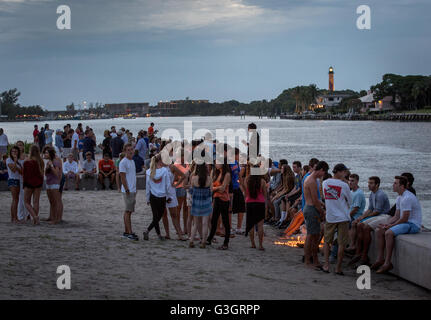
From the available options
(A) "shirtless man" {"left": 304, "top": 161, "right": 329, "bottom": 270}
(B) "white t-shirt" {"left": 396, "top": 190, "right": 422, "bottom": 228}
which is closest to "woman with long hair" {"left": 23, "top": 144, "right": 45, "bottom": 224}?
(A) "shirtless man" {"left": 304, "top": 161, "right": 329, "bottom": 270}

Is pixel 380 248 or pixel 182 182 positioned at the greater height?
pixel 182 182

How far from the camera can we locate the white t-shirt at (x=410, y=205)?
27.8 feet

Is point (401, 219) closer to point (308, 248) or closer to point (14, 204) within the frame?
point (308, 248)

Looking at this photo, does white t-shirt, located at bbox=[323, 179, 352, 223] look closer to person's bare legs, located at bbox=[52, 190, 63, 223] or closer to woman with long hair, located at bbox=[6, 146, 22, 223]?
person's bare legs, located at bbox=[52, 190, 63, 223]

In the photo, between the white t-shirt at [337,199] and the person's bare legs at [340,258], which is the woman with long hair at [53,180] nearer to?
the white t-shirt at [337,199]

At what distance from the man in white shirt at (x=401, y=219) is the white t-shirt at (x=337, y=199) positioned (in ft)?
2.57

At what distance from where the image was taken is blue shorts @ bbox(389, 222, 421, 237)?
858cm

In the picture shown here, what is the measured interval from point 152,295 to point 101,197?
9.89 metres

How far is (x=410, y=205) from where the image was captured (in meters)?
8.49

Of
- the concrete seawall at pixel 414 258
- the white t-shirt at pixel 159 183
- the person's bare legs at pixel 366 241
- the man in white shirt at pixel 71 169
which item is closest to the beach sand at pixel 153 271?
the concrete seawall at pixel 414 258

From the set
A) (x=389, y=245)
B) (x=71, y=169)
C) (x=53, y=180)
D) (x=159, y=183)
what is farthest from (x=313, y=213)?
(x=71, y=169)

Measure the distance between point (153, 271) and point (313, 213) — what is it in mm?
2833
